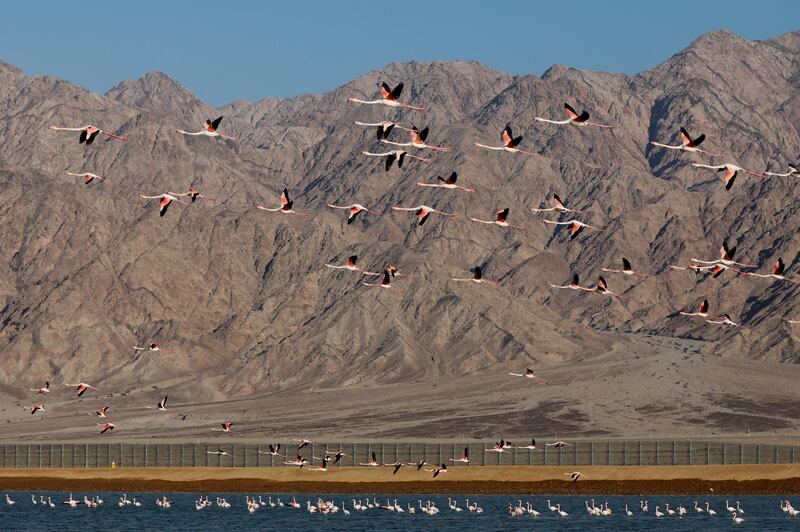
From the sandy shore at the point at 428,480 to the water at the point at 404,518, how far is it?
163 inches

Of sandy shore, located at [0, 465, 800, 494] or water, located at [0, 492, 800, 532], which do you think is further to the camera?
sandy shore, located at [0, 465, 800, 494]

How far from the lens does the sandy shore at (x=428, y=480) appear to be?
5059 inches

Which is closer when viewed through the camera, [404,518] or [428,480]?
[404,518]

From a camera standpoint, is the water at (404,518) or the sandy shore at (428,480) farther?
the sandy shore at (428,480)

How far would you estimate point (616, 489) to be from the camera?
13050 cm

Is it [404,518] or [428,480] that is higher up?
[428,480]

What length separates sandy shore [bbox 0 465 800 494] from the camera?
128 m

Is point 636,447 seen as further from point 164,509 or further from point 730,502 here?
point 164,509

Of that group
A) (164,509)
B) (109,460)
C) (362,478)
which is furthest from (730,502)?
(109,460)

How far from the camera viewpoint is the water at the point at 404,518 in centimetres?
9956

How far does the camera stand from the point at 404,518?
108 meters

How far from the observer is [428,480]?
137m

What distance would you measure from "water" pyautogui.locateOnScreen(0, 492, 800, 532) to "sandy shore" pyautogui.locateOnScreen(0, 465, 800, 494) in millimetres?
4134

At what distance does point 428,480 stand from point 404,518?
2970 centimetres
